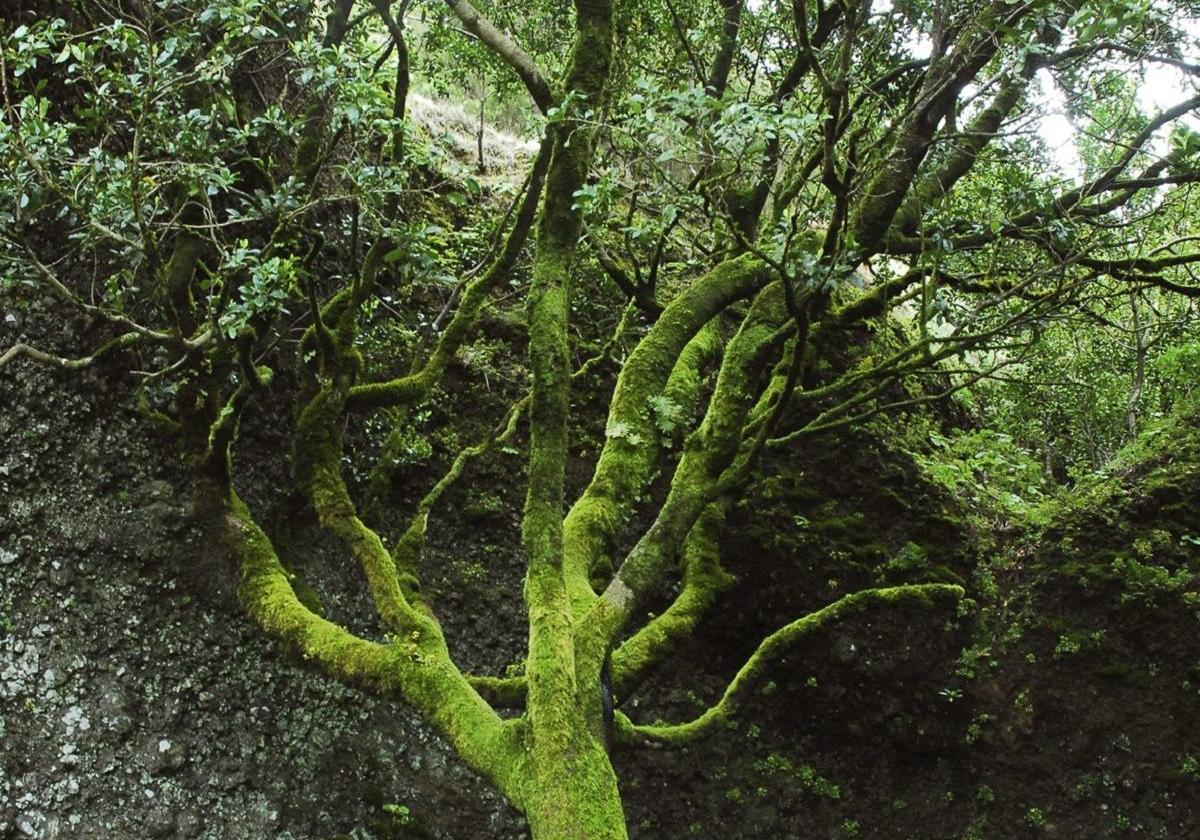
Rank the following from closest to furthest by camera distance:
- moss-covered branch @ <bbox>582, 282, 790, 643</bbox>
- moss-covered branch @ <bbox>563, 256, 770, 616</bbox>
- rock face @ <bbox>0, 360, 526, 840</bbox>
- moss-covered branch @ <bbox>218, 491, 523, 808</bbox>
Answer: moss-covered branch @ <bbox>218, 491, 523, 808</bbox>, moss-covered branch @ <bbox>582, 282, 790, 643</bbox>, moss-covered branch @ <bbox>563, 256, 770, 616</bbox>, rock face @ <bbox>0, 360, 526, 840</bbox>

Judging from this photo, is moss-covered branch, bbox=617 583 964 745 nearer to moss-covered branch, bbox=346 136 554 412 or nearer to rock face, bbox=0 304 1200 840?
rock face, bbox=0 304 1200 840

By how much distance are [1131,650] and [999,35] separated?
4.37 m

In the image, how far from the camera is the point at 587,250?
620 centimetres

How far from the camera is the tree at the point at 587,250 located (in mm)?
3451

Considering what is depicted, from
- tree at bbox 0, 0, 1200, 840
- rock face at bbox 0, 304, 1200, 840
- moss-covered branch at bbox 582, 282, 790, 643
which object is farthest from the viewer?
rock face at bbox 0, 304, 1200, 840

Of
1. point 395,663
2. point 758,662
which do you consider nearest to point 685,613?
point 758,662

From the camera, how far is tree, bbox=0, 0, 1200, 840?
345 centimetres

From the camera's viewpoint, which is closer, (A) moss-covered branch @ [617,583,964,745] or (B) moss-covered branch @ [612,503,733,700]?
(B) moss-covered branch @ [612,503,733,700]

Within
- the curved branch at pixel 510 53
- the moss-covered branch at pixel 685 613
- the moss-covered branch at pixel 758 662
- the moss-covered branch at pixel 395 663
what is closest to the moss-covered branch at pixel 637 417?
the moss-covered branch at pixel 685 613

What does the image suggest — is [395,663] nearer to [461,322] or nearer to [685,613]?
[685,613]

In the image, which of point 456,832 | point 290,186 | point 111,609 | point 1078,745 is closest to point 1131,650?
point 1078,745

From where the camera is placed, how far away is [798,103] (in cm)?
516

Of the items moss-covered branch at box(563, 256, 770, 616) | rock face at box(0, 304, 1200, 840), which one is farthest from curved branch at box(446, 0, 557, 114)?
rock face at box(0, 304, 1200, 840)

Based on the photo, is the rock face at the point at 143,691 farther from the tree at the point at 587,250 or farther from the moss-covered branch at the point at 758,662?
the moss-covered branch at the point at 758,662
